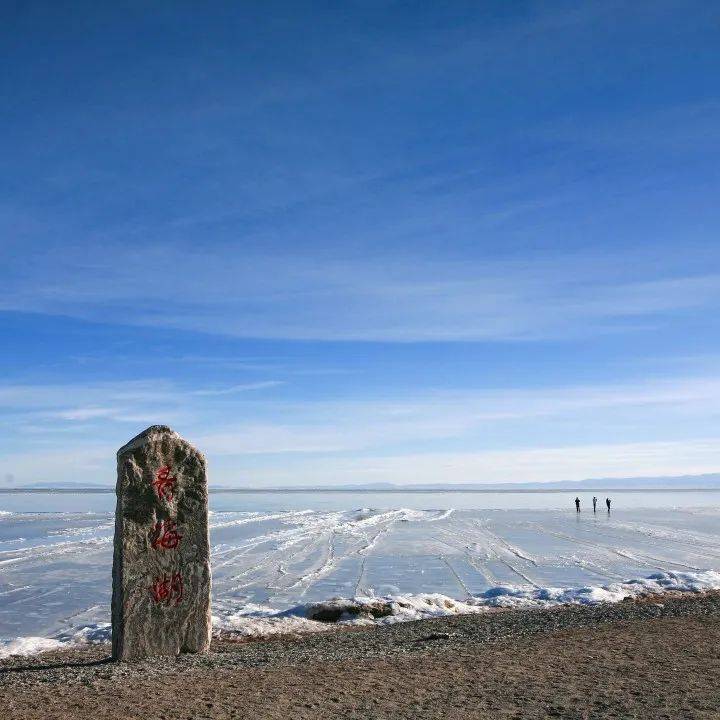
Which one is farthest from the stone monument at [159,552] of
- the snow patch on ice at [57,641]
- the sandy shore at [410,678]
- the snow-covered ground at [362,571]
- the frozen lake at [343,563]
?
the frozen lake at [343,563]

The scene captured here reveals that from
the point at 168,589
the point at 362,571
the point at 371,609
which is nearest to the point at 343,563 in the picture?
the point at 362,571

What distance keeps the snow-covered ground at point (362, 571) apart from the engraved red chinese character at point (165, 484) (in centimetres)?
479

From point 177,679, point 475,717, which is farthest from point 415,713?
point 177,679

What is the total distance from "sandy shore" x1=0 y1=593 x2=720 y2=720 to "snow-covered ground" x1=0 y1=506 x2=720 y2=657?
3.83 metres

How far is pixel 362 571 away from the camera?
24891 millimetres

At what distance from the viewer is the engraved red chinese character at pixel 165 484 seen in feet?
37.7

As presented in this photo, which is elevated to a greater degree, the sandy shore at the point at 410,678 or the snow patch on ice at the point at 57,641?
the sandy shore at the point at 410,678

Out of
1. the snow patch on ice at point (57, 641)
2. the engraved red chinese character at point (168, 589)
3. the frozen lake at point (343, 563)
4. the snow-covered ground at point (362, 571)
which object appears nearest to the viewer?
the engraved red chinese character at point (168, 589)

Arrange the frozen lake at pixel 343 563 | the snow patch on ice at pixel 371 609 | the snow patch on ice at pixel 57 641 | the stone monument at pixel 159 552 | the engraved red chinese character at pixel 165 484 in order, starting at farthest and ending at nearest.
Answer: the frozen lake at pixel 343 563 < the snow patch on ice at pixel 371 609 < the snow patch on ice at pixel 57 641 < the engraved red chinese character at pixel 165 484 < the stone monument at pixel 159 552

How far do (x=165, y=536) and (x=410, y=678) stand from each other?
445 cm

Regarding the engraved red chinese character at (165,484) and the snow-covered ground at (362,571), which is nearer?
→ the engraved red chinese character at (165,484)

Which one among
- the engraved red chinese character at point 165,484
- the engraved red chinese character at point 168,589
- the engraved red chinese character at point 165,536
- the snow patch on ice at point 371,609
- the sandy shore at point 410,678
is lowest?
the snow patch on ice at point 371,609

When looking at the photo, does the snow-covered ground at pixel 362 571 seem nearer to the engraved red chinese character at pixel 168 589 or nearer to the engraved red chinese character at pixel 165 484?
the engraved red chinese character at pixel 168 589

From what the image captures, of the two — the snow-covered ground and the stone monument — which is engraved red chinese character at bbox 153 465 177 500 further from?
the snow-covered ground
